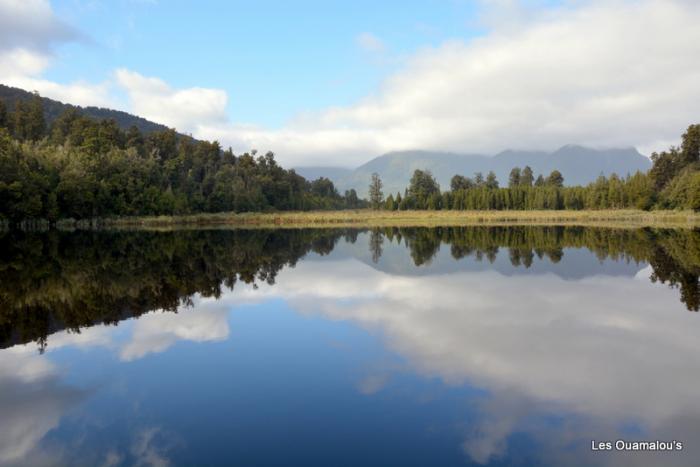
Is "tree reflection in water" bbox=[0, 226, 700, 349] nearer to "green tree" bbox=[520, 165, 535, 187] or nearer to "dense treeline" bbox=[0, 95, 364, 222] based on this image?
"dense treeline" bbox=[0, 95, 364, 222]

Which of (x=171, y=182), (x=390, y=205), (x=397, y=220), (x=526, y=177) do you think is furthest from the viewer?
(x=526, y=177)

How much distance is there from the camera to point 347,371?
937 cm

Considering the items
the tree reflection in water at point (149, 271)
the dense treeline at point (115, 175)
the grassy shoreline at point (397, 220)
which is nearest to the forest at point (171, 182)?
the dense treeline at point (115, 175)

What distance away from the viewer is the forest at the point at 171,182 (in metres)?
63.1

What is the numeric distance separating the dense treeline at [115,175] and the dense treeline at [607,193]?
33.2 meters

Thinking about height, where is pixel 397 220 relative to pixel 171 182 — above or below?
below

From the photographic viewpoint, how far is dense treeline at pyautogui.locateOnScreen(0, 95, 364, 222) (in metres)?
60.3

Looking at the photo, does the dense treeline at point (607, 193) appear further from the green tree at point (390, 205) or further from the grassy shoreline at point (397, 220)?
the grassy shoreline at point (397, 220)

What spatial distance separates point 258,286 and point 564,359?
12.7m

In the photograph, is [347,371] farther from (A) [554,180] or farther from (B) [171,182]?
(A) [554,180]

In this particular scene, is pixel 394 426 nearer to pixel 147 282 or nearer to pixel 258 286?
pixel 258 286

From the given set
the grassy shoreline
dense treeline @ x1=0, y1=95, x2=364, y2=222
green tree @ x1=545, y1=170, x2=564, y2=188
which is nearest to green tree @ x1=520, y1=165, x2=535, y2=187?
green tree @ x1=545, y1=170, x2=564, y2=188

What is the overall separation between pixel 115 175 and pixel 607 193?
9631 centimetres

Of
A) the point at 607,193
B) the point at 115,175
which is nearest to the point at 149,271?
the point at 115,175
